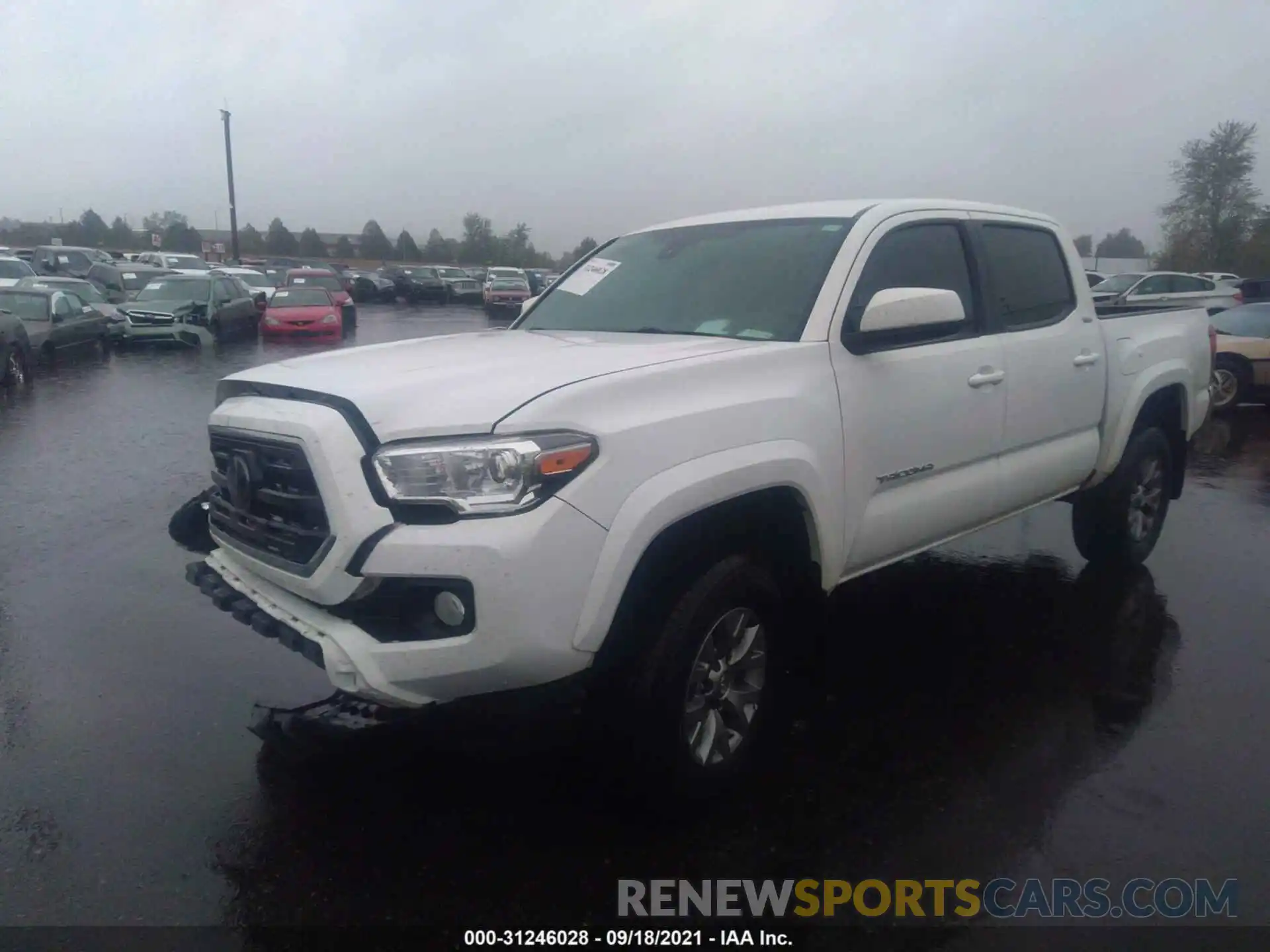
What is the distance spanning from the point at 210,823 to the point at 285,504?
3.68 feet

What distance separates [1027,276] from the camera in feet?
16.5

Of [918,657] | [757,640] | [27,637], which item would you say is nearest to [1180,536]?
[918,657]

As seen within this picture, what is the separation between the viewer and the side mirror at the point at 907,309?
3660 millimetres

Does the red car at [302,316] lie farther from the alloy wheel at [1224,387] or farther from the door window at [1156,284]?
the door window at [1156,284]

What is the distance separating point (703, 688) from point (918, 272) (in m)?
2.15

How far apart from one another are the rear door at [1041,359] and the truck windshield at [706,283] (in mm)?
1077

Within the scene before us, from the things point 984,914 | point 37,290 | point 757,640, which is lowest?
point 984,914

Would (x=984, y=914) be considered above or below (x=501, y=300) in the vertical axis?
below

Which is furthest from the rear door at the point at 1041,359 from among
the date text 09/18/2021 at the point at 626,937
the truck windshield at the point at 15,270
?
the truck windshield at the point at 15,270

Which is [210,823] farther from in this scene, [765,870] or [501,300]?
[501,300]

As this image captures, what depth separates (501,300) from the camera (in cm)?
3634

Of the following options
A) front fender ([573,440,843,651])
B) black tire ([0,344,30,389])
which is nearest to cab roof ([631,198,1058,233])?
front fender ([573,440,843,651])

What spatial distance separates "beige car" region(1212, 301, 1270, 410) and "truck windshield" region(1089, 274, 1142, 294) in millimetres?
12436

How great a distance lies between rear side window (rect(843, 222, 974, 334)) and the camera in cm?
403
